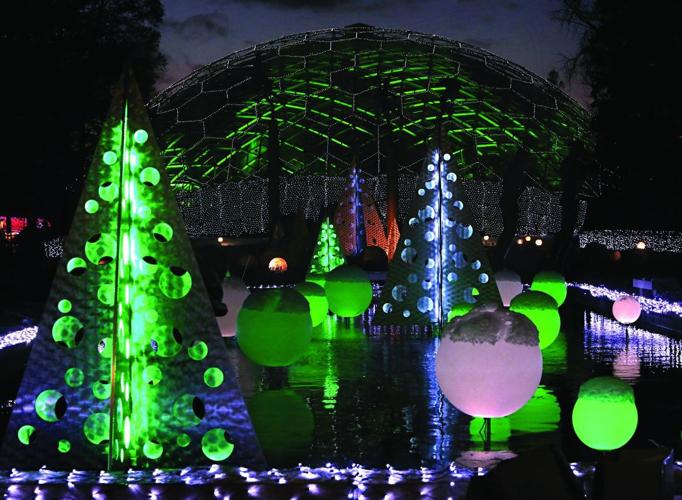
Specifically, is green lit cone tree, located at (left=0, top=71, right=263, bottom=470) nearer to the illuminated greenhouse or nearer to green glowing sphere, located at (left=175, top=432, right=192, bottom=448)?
green glowing sphere, located at (left=175, top=432, right=192, bottom=448)

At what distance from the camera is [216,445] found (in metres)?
6.71

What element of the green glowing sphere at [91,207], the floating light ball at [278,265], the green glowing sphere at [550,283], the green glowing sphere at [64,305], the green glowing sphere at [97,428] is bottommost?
the green glowing sphere at [97,428]

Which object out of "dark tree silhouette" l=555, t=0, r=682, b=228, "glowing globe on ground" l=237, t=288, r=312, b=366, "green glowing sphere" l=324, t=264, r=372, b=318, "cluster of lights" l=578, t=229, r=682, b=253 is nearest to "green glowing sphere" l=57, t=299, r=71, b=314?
"glowing globe on ground" l=237, t=288, r=312, b=366

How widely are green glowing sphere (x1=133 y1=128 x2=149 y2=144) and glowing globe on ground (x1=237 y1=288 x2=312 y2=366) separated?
4.05 meters

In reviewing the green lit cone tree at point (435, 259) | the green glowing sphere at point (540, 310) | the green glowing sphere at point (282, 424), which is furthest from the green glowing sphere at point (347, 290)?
the green glowing sphere at point (282, 424)

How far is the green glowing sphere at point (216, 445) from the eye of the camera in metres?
6.70

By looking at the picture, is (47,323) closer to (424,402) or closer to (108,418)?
(108,418)

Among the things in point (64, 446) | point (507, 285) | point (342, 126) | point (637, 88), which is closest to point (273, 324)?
point (64, 446)

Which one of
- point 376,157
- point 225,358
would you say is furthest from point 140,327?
point 376,157

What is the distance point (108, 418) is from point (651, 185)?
20.5 m

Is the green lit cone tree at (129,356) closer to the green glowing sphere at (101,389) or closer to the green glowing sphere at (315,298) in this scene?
the green glowing sphere at (101,389)

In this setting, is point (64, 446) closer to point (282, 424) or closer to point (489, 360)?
point (282, 424)

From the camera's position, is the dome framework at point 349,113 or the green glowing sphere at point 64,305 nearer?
the green glowing sphere at point 64,305

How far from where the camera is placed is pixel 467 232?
15.5 meters
